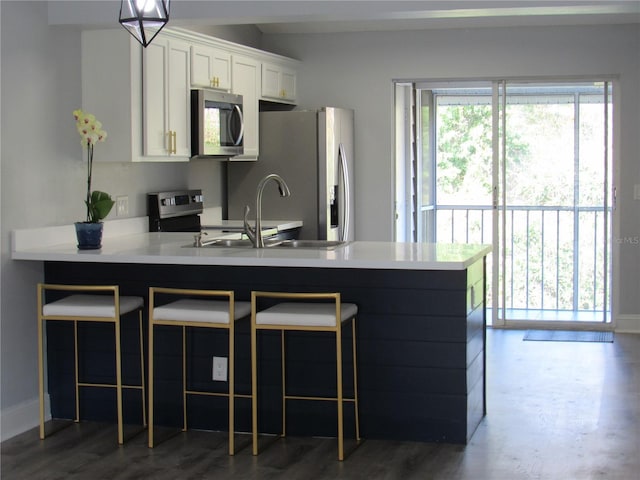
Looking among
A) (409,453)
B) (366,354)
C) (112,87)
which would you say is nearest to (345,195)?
(112,87)

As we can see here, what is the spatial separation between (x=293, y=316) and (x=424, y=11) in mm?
1542

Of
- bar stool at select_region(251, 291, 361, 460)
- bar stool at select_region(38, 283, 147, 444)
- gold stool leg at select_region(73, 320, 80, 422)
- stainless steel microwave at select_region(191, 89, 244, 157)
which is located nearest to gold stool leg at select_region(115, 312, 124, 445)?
bar stool at select_region(38, 283, 147, 444)

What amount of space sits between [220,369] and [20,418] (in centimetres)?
103

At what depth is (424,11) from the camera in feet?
13.7

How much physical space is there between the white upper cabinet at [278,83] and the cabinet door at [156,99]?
1527 mm

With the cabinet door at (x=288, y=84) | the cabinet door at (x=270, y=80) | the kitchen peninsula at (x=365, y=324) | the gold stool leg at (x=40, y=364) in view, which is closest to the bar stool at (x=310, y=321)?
the kitchen peninsula at (x=365, y=324)

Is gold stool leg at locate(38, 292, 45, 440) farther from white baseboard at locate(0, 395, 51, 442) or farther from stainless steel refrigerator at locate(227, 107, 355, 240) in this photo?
stainless steel refrigerator at locate(227, 107, 355, 240)

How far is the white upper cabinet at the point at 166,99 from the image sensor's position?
5008 mm

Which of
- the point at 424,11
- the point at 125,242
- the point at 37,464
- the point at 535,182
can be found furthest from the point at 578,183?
the point at 37,464

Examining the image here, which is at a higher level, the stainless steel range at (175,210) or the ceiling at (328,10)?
the ceiling at (328,10)

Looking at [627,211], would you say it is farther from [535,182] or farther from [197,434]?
[197,434]

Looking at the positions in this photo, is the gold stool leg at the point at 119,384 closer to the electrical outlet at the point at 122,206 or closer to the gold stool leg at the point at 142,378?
the gold stool leg at the point at 142,378

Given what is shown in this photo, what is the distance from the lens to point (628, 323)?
6.99 meters

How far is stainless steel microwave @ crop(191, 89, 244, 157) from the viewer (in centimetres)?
550
